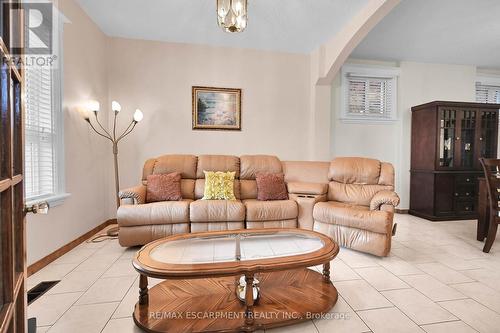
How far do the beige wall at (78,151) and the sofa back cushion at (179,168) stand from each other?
688 millimetres

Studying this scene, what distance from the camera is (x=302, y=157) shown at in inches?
161

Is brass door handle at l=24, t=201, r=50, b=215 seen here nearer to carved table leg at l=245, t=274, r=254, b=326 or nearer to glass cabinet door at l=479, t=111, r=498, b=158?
carved table leg at l=245, t=274, r=254, b=326

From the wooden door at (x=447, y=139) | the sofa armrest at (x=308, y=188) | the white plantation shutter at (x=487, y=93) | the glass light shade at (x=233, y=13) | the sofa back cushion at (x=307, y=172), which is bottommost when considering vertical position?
the sofa armrest at (x=308, y=188)

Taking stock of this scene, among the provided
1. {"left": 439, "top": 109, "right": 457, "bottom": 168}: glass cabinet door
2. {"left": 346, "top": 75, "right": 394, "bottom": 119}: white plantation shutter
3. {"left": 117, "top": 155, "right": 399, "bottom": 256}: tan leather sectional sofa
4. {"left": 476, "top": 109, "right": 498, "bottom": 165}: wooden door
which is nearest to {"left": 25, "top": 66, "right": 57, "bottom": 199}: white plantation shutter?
{"left": 117, "top": 155, "right": 399, "bottom": 256}: tan leather sectional sofa

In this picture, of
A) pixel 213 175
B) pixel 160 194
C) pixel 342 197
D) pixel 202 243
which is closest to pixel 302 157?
pixel 342 197

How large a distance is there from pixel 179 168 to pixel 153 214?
2.65 feet

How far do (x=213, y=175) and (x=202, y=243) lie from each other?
1.38 m

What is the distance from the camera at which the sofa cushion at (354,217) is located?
2383mm

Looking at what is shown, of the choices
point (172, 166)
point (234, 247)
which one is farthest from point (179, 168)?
point (234, 247)

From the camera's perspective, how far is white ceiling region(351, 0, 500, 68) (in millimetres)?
2836

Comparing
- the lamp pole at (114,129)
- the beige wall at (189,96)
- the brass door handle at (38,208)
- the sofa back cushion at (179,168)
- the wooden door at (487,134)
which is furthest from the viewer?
the wooden door at (487,134)

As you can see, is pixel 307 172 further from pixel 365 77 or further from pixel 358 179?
pixel 365 77

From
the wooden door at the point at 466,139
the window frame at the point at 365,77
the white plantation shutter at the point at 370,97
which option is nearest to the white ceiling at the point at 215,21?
the window frame at the point at 365,77

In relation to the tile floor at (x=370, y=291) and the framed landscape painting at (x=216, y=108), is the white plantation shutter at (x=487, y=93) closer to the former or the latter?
the tile floor at (x=370, y=291)
